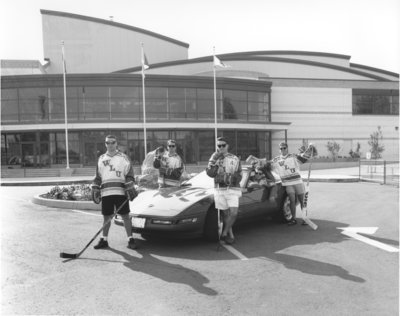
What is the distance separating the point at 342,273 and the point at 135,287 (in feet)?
8.33

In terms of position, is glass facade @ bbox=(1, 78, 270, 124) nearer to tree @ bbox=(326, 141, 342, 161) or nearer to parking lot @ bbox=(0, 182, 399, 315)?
tree @ bbox=(326, 141, 342, 161)

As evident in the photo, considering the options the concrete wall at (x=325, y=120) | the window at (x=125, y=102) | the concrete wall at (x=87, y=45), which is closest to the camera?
the window at (x=125, y=102)

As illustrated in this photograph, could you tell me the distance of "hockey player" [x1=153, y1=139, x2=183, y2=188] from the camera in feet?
25.7

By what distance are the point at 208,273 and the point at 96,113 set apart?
95.7ft

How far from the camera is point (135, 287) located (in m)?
4.38

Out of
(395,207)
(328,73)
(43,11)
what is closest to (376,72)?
(328,73)

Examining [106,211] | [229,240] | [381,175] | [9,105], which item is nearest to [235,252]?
[229,240]

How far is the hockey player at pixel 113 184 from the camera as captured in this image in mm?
6180

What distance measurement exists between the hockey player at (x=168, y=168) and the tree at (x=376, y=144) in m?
36.5

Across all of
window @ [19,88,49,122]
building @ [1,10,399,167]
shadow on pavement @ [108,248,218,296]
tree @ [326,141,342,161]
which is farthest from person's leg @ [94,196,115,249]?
tree @ [326,141,342,161]

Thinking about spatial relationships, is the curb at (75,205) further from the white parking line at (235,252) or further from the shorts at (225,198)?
the white parking line at (235,252)

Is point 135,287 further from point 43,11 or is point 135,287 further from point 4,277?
point 43,11

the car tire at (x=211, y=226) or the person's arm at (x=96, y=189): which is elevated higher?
the person's arm at (x=96, y=189)

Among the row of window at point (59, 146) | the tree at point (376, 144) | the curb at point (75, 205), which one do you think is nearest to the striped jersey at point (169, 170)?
the curb at point (75, 205)
